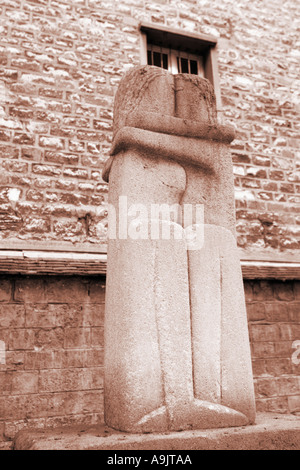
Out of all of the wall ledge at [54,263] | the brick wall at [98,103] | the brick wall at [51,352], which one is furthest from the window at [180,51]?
the brick wall at [51,352]

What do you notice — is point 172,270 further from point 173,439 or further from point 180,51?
point 180,51

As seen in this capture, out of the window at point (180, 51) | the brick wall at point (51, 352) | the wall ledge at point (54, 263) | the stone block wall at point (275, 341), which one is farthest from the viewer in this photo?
the window at point (180, 51)

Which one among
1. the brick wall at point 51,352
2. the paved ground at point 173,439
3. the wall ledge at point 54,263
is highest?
the wall ledge at point 54,263

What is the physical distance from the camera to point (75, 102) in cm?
504

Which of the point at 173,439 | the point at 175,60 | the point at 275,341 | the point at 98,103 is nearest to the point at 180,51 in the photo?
the point at 175,60

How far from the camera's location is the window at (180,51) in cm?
576

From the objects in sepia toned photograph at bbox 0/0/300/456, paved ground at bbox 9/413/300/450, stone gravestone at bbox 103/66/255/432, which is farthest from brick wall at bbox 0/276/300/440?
stone gravestone at bbox 103/66/255/432

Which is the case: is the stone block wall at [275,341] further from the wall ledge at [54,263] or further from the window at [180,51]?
the window at [180,51]

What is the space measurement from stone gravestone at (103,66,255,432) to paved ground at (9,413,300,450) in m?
0.12

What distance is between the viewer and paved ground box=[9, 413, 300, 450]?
1.64 metres

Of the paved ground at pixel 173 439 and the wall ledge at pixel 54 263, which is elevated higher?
the wall ledge at pixel 54 263

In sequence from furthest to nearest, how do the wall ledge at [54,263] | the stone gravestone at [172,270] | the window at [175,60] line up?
the window at [175,60] → the wall ledge at [54,263] → the stone gravestone at [172,270]

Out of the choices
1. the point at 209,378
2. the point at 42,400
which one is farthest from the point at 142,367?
the point at 42,400
